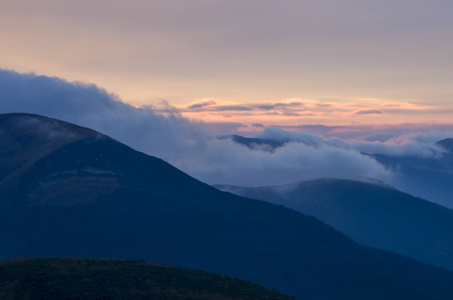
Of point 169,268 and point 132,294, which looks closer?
point 132,294

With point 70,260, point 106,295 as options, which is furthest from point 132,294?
point 70,260

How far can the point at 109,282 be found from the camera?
149 m

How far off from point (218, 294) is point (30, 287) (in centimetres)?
4640

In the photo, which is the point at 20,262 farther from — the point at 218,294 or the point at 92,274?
the point at 218,294

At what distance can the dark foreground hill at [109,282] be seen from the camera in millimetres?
139375

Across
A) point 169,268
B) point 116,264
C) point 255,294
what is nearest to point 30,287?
point 116,264

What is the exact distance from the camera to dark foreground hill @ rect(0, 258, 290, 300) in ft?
457

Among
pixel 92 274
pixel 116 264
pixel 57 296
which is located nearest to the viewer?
pixel 57 296

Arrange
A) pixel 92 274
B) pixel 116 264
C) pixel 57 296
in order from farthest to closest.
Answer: pixel 116 264, pixel 92 274, pixel 57 296

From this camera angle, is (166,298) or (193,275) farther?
(193,275)

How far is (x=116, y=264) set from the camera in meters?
166

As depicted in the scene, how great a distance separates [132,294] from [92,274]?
50.7 feet

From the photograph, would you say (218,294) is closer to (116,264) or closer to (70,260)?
(116,264)

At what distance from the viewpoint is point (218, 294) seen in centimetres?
15500
